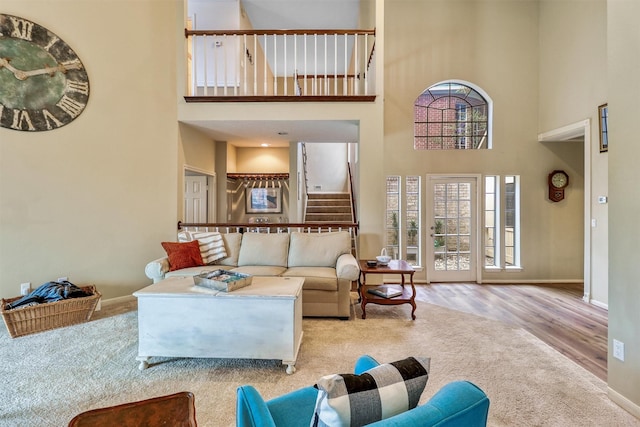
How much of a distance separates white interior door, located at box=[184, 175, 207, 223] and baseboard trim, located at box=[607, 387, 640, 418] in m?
5.69

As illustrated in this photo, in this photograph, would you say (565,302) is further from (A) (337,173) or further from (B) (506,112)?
(A) (337,173)

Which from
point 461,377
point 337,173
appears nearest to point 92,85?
point 461,377

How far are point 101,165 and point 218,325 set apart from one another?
298 cm

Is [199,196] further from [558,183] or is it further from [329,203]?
[558,183]

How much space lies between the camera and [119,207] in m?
4.13

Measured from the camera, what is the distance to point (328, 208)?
740cm

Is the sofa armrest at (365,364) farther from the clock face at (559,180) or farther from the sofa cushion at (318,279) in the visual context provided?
the clock face at (559,180)

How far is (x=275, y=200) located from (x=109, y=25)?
4.33 meters

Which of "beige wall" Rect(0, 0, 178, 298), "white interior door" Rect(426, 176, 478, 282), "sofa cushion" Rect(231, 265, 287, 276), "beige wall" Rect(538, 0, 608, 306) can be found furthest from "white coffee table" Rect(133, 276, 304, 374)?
"beige wall" Rect(538, 0, 608, 306)

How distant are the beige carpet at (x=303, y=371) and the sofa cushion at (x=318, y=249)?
0.85 meters

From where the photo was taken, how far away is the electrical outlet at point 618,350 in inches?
80.3

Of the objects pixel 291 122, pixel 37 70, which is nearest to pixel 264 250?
pixel 291 122

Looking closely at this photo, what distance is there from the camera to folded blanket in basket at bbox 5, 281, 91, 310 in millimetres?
3211

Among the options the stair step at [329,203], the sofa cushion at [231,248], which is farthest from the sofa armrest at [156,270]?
the stair step at [329,203]
